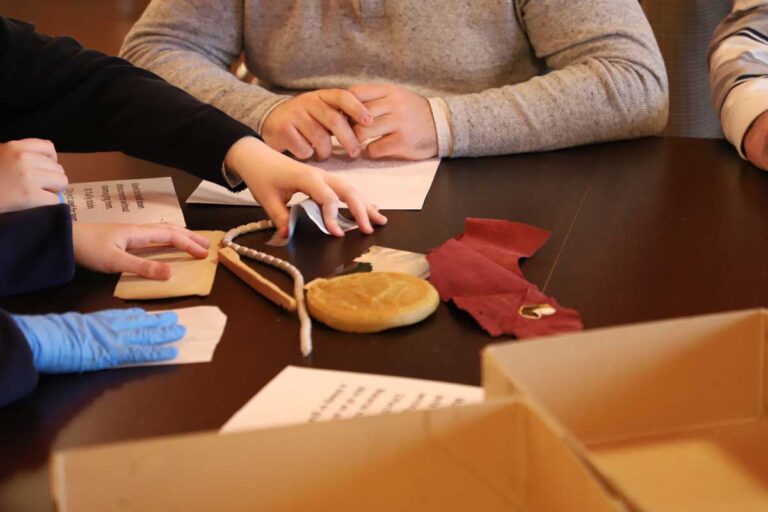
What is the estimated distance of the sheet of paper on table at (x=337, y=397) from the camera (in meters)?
0.72

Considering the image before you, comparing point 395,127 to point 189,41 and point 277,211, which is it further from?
point 189,41

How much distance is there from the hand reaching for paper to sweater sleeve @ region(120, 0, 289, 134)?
0.58 metres

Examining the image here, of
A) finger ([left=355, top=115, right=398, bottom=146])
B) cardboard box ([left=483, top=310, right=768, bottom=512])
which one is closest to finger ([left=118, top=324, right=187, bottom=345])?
cardboard box ([left=483, top=310, right=768, bottom=512])

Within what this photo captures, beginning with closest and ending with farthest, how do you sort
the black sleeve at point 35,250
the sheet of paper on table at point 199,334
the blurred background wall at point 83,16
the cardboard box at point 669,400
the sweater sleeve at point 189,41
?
the cardboard box at point 669,400
the sheet of paper on table at point 199,334
the black sleeve at point 35,250
the sweater sleeve at point 189,41
the blurred background wall at point 83,16

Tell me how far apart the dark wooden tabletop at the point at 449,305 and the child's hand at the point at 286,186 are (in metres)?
0.03

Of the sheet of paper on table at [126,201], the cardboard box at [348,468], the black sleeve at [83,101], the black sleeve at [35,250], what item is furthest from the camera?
the black sleeve at [83,101]

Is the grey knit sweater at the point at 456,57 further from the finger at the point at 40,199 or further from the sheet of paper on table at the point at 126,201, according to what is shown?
the finger at the point at 40,199

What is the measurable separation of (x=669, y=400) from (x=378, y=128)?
0.82 metres

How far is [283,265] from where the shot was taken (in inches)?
39.3

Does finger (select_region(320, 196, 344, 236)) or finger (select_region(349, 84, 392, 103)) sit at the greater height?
finger (select_region(349, 84, 392, 103))

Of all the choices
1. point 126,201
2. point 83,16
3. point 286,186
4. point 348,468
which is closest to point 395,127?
point 286,186

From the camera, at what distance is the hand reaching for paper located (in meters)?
0.98

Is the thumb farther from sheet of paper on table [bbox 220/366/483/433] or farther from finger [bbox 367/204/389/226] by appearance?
sheet of paper on table [bbox 220/366/483/433]

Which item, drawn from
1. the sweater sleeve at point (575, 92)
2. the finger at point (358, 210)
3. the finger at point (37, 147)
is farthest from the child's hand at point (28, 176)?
the sweater sleeve at point (575, 92)
